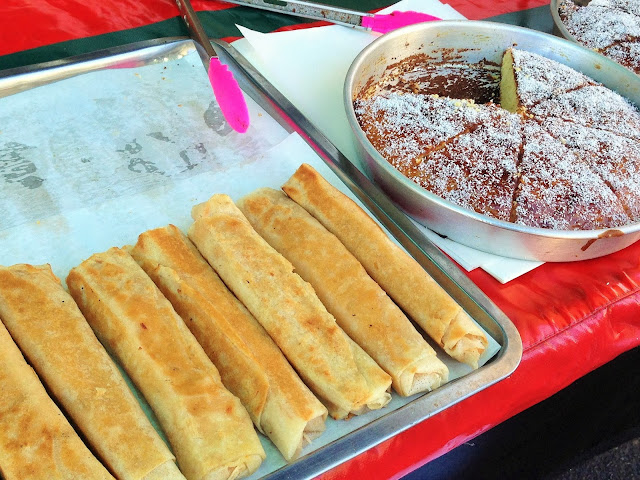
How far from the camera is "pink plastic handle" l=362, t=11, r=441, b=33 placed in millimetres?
2660

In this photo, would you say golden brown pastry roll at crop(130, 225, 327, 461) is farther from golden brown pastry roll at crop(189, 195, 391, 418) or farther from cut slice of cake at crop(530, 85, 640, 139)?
cut slice of cake at crop(530, 85, 640, 139)

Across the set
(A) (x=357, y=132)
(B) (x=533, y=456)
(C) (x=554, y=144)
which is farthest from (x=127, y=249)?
(B) (x=533, y=456)

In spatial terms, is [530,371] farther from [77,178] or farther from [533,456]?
[77,178]

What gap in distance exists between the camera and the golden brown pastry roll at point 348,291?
1.40 m

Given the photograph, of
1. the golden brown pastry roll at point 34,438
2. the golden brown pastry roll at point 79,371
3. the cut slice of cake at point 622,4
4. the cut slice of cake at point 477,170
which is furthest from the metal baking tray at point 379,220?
the cut slice of cake at point 622,4

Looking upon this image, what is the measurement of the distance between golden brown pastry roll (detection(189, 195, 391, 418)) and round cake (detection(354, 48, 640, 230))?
22.4 inches

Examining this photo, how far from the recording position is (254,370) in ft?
4.39

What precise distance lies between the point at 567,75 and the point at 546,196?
79 centimetres

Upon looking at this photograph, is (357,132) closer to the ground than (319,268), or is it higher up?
higher up

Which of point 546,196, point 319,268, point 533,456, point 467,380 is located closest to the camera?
point 467,380

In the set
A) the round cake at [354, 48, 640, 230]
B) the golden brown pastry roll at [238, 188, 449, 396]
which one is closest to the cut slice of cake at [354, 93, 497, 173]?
the round cake at [354, 48, 640, 230]

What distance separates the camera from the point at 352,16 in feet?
8.73

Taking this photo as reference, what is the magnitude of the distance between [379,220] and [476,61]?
1109 millimetres

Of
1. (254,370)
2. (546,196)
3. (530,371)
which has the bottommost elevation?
(530,371)
